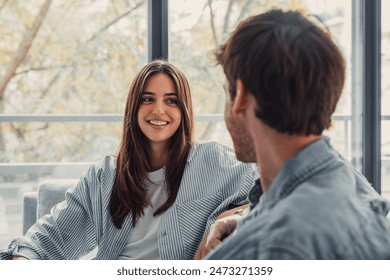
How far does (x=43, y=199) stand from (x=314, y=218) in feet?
4.90

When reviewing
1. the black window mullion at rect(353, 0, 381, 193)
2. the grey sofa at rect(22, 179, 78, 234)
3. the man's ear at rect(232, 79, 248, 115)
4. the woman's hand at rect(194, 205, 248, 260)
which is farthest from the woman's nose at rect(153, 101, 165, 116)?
the black window mullion at rect(353, 0, 381, 193)

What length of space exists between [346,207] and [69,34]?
9.83ft

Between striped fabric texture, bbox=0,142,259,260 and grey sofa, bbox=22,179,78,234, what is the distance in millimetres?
334

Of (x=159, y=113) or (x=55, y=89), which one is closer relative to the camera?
(x=159, y=113)

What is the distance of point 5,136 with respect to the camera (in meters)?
3.37

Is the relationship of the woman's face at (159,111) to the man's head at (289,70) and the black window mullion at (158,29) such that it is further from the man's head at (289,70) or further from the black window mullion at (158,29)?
the black window mullion at (158,29)

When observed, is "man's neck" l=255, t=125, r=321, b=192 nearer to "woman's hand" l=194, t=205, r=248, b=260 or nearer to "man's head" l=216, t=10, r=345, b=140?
"man's head" l=216, t=10, r=345, b=140

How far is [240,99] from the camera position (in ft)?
2.66

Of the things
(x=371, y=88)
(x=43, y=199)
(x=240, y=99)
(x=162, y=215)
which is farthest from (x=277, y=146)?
(x=371, y=88)

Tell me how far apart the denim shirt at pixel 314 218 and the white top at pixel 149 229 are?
82cm

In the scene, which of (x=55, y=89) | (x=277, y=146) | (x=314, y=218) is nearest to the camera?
(x=314, y=218)

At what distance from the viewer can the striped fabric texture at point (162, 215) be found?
60.8 inches

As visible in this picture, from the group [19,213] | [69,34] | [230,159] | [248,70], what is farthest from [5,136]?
[248,70]

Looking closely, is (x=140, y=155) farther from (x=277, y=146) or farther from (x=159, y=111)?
(x=277, y=146)
